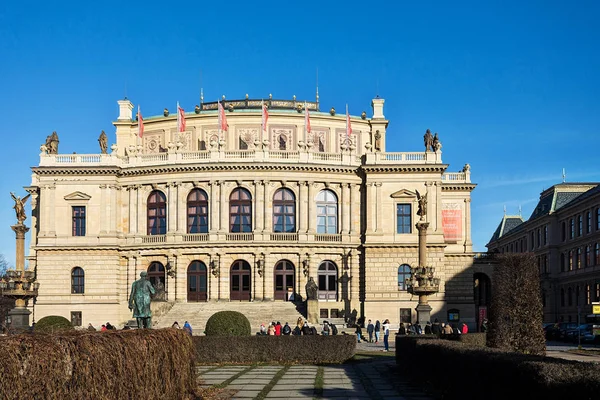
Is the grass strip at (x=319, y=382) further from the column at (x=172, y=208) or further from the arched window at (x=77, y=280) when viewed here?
the arched window at (x=77, y=280)

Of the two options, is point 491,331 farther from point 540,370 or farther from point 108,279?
point 108,279

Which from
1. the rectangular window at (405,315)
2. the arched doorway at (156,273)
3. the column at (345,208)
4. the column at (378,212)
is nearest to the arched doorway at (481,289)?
the rectangular window at (405,315)

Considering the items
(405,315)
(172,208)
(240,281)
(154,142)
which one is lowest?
(405,315)

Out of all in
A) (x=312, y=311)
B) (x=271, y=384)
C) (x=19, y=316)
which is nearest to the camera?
(x=271, y=384)

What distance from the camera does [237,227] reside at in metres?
71.0

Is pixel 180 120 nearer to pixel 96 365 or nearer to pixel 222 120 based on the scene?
pixel 222 120

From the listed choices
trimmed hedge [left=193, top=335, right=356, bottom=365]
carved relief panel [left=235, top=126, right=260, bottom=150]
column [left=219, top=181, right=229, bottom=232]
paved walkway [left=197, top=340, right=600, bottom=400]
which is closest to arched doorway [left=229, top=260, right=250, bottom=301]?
column [left=219, top=181, right=229, bottom=232]

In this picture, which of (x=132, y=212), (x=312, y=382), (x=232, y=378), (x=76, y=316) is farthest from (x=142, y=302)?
(x=132, y=212)

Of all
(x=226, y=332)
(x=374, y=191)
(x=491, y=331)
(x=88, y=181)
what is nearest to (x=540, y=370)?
(x=491, y=331)

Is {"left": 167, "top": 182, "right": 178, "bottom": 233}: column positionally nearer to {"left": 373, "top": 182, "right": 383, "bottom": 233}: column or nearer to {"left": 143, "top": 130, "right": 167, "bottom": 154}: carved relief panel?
{"left": 143, "top": 130, "right": 167, "bottom": 154}: carved relief panel

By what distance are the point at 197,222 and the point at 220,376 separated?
40230 mm

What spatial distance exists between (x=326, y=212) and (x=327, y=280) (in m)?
6.22

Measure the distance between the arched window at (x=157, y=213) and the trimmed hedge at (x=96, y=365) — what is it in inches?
2013

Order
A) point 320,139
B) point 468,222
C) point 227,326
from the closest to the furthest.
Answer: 1. point 227,326
2. point 320,139
3. point 468,222
